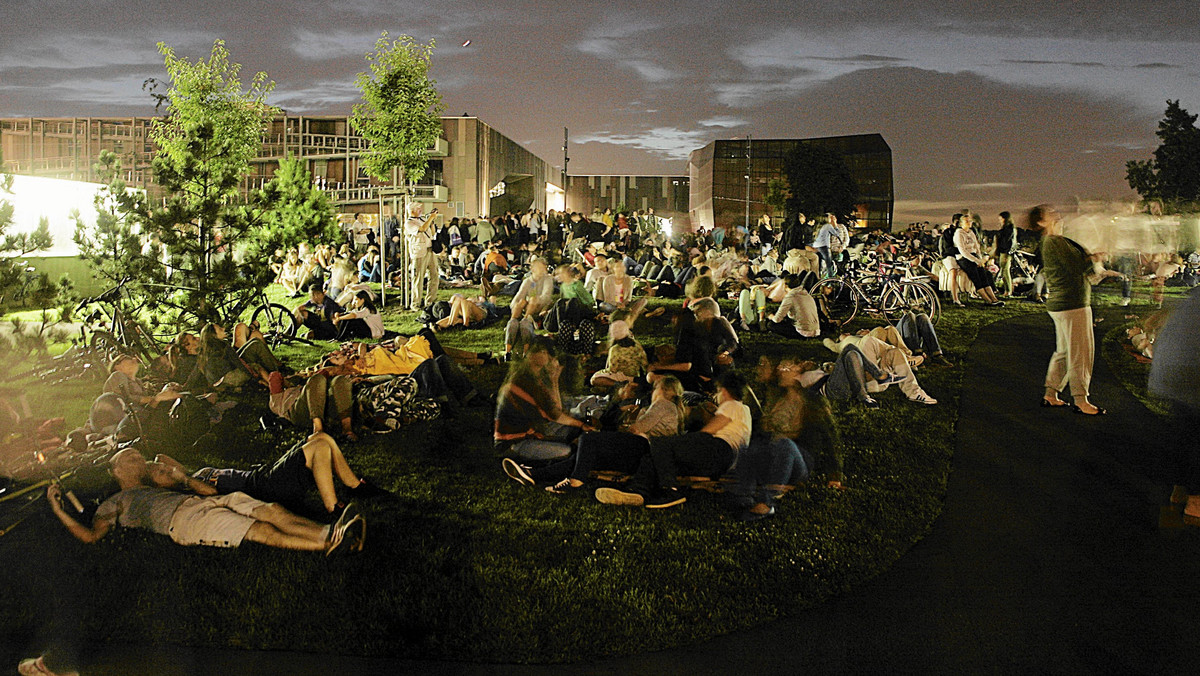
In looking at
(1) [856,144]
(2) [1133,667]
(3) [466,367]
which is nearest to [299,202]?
(3) [466,367]

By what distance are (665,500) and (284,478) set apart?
8.22 ft

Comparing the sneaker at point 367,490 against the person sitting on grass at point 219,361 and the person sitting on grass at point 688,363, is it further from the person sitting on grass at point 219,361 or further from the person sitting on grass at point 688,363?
the person sitting on grass at point 688,363

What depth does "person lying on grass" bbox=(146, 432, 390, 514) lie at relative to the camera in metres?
5.44

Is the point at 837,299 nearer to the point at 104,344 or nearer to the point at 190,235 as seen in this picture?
the point at 190,235

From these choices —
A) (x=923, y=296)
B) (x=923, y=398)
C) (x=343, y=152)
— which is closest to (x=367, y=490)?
(x=923, y=398)

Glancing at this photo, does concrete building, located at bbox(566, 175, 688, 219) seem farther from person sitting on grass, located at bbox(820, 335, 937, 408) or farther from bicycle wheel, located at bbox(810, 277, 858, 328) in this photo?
person sitting on grass, located at bbox(820, 335, 937, 408)

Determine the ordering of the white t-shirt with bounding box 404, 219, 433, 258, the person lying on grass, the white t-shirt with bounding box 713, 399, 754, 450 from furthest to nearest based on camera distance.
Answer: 1. the white t-shirt with bounding box 404, 219, 433, 258
2. the white t-shirt with bounding box 713, 399, 754, 450
3. the person lying on grass

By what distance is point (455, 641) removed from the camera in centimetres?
419

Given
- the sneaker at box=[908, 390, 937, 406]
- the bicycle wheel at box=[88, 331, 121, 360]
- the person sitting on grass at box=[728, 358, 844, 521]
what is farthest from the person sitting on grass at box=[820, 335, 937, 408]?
the bicycle wheel at box=[88, 331, 121, 360]

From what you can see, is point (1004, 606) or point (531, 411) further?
point (531, 411)

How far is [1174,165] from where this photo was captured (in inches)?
1012

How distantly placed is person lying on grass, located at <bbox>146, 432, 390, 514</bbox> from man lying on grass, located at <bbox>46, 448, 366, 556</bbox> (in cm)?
12

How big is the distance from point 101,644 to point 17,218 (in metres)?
2.82

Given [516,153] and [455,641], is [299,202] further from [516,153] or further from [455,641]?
[516,153]
